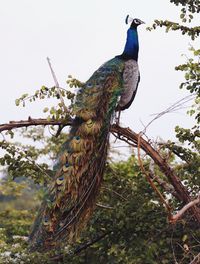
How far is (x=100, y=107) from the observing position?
5.39 m

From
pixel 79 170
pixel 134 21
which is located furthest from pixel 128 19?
pixel 79 170

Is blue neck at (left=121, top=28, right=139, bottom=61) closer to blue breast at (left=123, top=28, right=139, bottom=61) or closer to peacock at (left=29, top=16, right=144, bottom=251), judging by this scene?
blue breast at (left=123, top=28, right=139, bottom=61)

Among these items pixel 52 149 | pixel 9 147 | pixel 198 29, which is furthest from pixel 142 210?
pixel 52 149

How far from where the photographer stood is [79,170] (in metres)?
5.18

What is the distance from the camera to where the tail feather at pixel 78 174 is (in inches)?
197

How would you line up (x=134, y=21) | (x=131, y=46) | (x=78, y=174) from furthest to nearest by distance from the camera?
1. (x=134, y=21)
2. (x=131, y=46)
3. (x=78, y=174)

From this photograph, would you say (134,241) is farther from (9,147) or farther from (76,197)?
(9,147)

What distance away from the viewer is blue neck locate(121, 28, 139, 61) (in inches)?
263

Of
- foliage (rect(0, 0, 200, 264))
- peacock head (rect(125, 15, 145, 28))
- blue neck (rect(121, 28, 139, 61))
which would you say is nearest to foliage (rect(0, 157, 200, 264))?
foliage (rect(0, 0, 200, 264))

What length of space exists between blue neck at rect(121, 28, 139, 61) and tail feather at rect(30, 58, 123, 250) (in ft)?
4.08

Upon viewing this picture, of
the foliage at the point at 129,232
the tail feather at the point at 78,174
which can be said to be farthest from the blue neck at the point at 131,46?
the foliage at the point at 129,232

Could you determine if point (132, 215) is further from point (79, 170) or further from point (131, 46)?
point (131, 46)

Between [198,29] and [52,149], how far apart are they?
7.72 m

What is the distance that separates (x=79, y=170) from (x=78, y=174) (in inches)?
1.5
